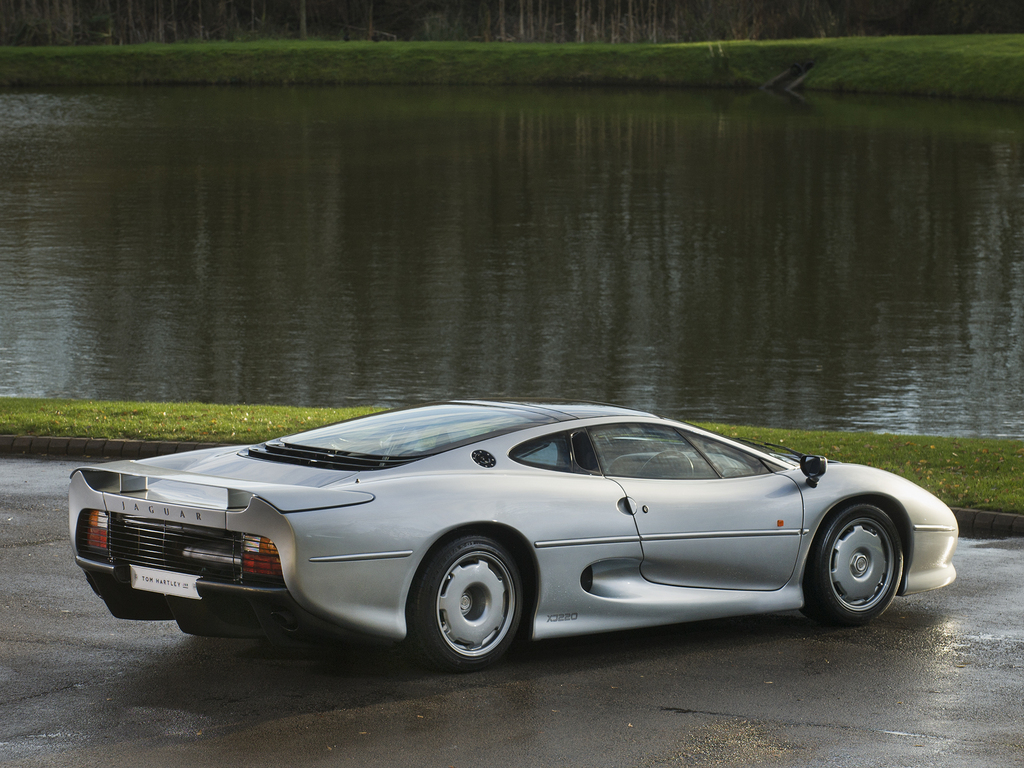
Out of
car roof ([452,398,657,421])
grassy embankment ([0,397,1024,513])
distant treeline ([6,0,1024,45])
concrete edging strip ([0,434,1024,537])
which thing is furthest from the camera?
distant treeline ([6,0,1024,45])

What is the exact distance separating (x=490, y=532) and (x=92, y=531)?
1792 millimetres

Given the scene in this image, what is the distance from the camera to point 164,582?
5.82 m

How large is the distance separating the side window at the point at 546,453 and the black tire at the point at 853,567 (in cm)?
150

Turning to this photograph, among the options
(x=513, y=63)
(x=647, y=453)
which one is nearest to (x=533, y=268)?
(x=647, y=453)

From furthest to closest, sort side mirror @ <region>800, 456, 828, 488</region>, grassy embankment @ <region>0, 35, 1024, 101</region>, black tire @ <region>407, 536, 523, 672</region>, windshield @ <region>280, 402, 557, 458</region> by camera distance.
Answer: grassy embankment @ <region>0, 35, 1024, 101</region>, side mirror @ <region>800, 456, 828, 488</region>, windshield @ <region>280, 402, 557, 458</region>, black tire @ <region>407, 536, 523, 672</region>

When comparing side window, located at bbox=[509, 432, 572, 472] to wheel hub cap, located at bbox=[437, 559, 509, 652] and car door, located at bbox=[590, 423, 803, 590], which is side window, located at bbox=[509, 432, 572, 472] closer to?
car door, located at bbox=[590, 423, 803, 590]

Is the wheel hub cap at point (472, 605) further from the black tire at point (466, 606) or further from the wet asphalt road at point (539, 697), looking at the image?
the wet asphalt road at point (539, 697)

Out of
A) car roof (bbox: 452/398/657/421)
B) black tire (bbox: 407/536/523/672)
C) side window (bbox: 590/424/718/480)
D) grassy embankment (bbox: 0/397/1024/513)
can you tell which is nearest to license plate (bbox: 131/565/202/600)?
black tire (bbox: 407/536/523/672)

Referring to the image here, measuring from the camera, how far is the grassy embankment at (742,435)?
10.7 meters

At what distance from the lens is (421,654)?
5906 mm

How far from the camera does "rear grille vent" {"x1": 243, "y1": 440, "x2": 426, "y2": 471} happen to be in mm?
6121

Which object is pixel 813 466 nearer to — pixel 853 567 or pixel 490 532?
pixel 853 567

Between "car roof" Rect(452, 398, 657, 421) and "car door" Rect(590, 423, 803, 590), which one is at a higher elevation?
"car roof" Rect(452, 398, 657, 421)

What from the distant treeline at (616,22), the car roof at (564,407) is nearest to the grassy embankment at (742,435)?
the car roof at (564,407)
